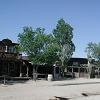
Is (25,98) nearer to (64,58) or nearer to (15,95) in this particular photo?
(15,95)

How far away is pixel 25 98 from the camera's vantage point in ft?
77.6

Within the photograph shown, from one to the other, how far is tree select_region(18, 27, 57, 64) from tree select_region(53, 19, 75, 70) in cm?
1124

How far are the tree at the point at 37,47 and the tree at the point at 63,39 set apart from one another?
442 inches

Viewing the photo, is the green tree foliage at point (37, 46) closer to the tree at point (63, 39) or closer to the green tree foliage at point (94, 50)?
the tree at point (63, 39)

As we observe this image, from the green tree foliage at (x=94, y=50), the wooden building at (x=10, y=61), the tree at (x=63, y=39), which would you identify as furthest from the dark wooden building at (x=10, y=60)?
the green tree foliage at (x=94, y=50)

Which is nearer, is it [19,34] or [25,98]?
[25,98]

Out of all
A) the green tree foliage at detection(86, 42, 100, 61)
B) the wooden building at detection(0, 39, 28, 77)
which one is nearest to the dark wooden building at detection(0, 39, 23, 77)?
the wooden building at detection(0, 39, 28, 77)

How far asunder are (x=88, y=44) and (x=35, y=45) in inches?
1477

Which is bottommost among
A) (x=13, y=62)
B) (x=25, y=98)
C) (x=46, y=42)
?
(x=25, y=98)

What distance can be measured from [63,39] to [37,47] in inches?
534

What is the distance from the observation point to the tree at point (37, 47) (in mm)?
47344

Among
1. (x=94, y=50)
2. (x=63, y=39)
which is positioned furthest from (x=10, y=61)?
(x=94, y=50)

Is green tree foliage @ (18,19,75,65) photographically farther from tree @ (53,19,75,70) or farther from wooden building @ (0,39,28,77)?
tree @ (53,19,75,70)

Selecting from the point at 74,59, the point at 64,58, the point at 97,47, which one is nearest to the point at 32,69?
the point at 64,58
